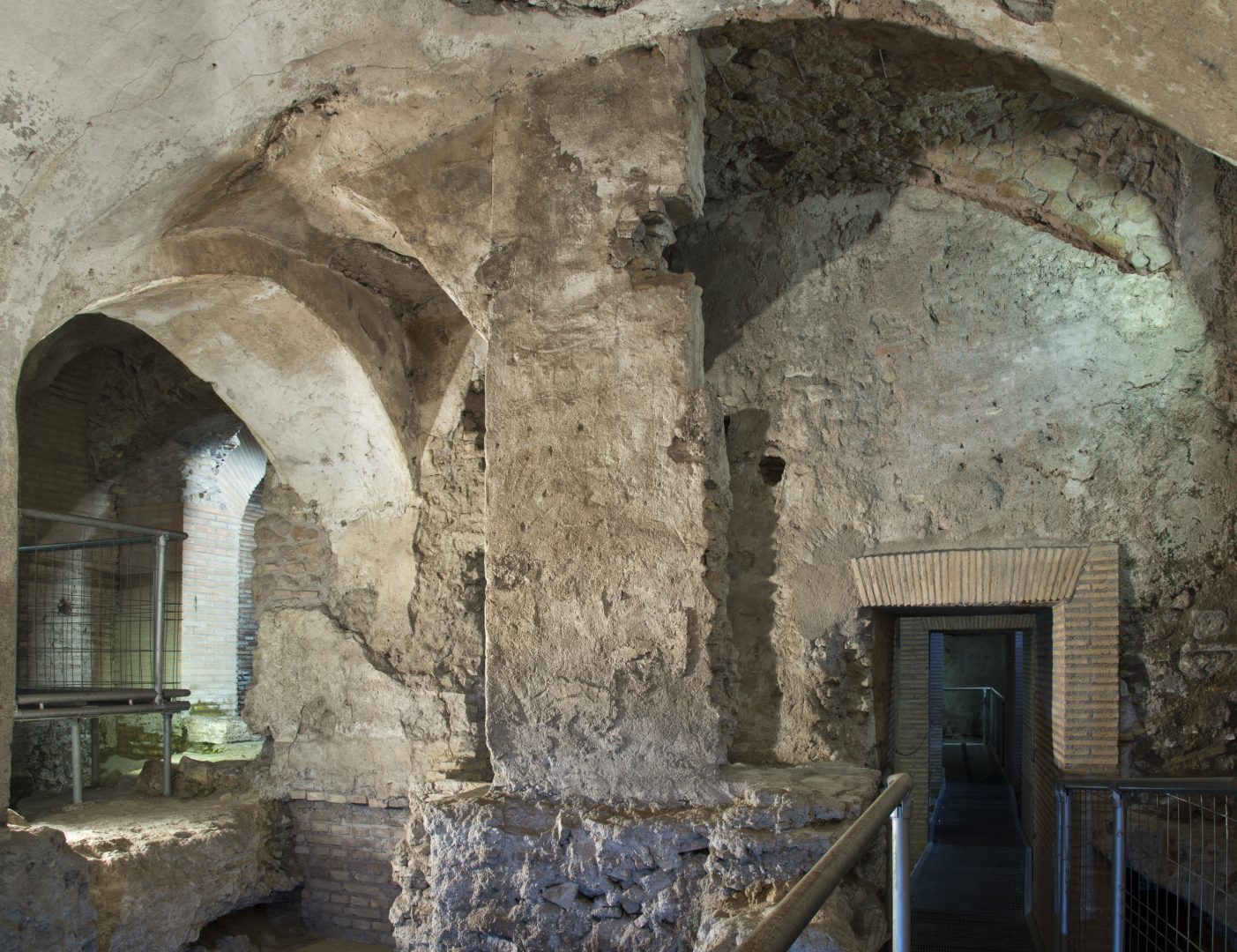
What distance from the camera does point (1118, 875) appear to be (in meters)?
4.01

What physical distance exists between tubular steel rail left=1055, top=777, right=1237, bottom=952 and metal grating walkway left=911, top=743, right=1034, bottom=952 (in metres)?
0.83

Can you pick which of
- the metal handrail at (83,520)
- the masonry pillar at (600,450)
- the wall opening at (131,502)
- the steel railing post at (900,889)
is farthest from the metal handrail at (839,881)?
the wall opening at (131,502)

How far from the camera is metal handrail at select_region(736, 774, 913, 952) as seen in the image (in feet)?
4.77

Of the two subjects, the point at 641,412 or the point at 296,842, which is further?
the point at 296,842

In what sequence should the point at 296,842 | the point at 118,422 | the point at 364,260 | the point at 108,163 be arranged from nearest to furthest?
the point at 108,163
the point at 364,260
the point at 296,842
the point at 118,422

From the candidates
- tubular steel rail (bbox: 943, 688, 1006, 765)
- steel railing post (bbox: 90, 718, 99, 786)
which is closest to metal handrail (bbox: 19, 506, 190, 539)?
steel railing post (bbox: 90, 718, 99, 786)

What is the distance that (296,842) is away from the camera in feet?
19.7

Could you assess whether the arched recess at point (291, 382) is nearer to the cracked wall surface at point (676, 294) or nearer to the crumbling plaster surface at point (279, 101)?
the cracked wall surface at point (676, 294)

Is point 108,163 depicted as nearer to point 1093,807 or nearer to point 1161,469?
point 1161,469

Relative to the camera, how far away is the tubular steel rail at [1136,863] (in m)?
4.05

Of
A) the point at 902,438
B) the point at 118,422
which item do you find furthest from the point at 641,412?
the point at 118,422

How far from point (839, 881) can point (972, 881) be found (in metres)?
6.69

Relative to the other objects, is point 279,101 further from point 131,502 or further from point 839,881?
point 131,502

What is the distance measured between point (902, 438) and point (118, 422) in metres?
5.98
